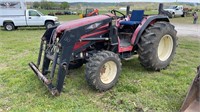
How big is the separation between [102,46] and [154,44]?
107cm

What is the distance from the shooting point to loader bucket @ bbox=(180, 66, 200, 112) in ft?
9.17

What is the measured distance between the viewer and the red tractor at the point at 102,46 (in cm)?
338

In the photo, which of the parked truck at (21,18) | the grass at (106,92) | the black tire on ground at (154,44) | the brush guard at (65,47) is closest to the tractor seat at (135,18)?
the black tire on ground at (154,44)

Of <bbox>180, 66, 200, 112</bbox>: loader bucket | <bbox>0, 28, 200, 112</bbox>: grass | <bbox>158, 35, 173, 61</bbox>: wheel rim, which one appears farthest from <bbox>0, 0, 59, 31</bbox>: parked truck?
<bbox>180, 66, 200, 112</bbox>: loader bucket

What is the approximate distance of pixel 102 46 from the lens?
4.25 metres

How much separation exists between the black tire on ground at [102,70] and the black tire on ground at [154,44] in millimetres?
800

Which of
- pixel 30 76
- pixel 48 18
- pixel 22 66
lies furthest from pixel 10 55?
pixel 48 18

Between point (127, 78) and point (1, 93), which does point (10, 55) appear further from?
point (127, 78)

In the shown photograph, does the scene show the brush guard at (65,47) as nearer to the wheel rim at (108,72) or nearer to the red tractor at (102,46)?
the red tractor at (102,46)

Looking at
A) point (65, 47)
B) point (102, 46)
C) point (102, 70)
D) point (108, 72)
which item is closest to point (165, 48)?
point (102, 46)

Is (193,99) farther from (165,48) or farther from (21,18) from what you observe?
(21,18)

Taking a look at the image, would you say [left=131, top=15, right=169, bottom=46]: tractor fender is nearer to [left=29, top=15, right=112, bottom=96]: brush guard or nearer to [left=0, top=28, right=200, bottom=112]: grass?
[left=29, top=15, right=112, bottom=96]: brush guard

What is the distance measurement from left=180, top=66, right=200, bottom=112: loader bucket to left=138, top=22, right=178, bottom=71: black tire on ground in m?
1.54

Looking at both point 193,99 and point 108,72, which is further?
point 108,72
